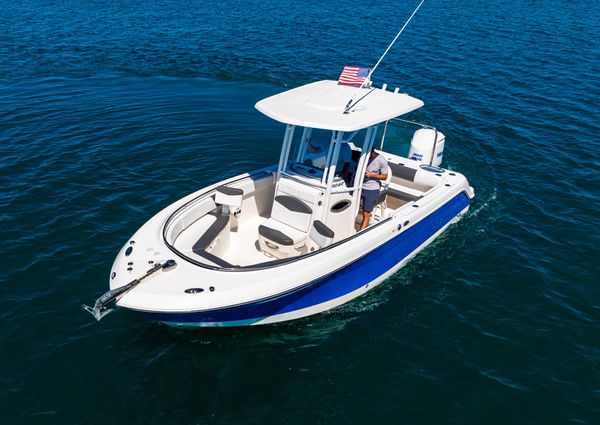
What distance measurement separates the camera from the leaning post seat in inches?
380

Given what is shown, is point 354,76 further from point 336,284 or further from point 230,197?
point 336,284

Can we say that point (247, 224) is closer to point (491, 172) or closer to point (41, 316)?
point (41, 316)

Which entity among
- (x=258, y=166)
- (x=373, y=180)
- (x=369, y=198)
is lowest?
(x=258, y=166)

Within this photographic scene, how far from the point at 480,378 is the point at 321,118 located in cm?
560

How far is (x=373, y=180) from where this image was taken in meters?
10.5

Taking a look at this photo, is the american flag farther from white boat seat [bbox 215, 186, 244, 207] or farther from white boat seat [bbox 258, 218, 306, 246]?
white boat seat [bbox 258, 218, 306, 246]

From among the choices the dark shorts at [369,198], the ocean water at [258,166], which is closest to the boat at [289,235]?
the dark shorts at [369,198]

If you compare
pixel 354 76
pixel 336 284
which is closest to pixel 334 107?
pixel 354 76

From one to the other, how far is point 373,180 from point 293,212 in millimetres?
2016

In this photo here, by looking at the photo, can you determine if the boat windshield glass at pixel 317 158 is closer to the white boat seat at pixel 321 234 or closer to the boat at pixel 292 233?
Result: the boat at pixel 292 233

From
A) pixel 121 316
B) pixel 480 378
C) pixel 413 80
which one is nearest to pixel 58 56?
pixel 413 80

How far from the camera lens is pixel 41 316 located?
9.25 m

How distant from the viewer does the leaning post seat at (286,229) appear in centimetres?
965

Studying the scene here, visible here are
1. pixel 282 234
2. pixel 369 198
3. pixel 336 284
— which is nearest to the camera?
pixel 336 284
